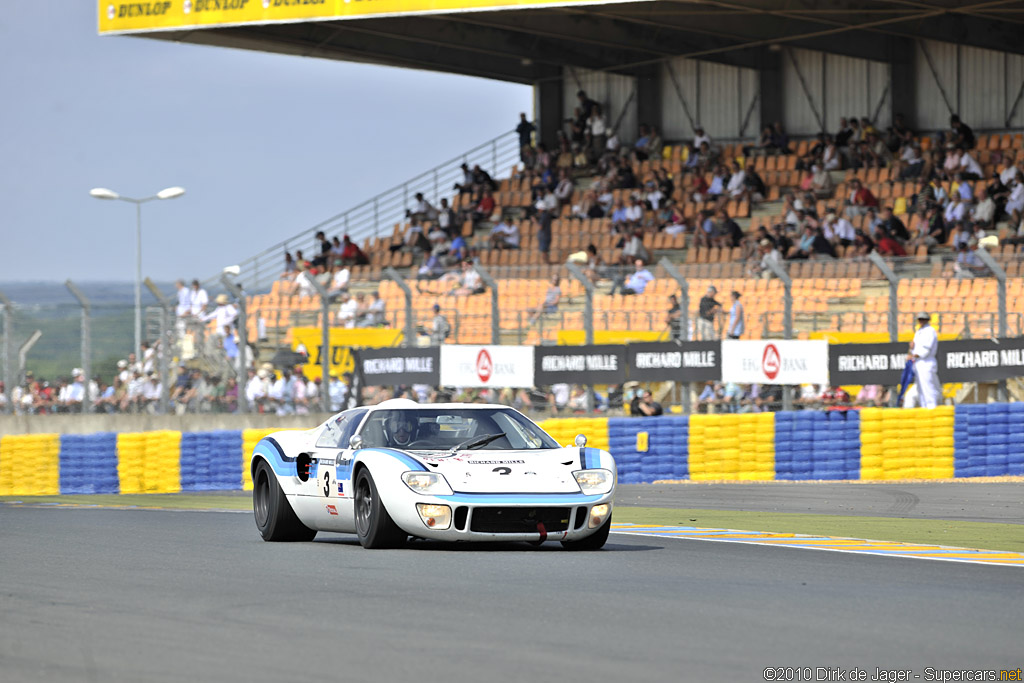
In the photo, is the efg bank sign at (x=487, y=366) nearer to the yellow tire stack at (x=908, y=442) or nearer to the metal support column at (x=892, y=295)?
the metal support column at (x=892, y=295)

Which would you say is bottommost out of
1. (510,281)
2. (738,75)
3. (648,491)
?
(648,491)

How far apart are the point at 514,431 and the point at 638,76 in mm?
30645

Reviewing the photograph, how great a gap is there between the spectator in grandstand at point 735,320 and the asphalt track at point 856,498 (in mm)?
3287

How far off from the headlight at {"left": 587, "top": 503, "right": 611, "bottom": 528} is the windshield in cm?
64

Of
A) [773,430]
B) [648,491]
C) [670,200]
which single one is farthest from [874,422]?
[670,200]

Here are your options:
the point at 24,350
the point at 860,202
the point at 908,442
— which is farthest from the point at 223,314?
the point at 860,202

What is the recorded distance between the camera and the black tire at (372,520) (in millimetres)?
9930

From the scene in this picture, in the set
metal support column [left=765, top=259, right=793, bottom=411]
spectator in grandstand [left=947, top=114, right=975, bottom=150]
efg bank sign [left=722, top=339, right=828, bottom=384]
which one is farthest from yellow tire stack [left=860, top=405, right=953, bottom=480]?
spectator in grandstand [left=947, top=114, right=975, bottom=150]

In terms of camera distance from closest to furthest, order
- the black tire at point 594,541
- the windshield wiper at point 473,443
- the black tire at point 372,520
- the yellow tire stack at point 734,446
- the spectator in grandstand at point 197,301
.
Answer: the black tire at point 372,520 < the black tire at point 594,541 < the windshield wiper at point 473,443 < the yellow tire stack at point 734,446 < the spectator in grandstand at point 197,301

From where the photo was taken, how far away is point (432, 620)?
683 cm

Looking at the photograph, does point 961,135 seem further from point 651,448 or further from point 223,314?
point 651,448

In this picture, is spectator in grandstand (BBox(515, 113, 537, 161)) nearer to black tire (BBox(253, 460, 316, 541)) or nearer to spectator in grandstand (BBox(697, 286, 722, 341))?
spectator in grandstand (BBox(697, 286, 722, 341))

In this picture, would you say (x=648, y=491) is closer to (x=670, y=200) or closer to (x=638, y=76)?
(x=670, y=200)

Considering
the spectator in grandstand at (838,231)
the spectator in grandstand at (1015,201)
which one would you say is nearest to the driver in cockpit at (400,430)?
the spectator in grandstand at (838,231)
